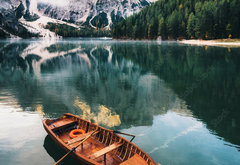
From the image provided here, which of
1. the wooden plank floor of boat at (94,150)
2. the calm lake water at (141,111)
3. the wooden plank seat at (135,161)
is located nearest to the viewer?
the wooden plank seat at (135,161)

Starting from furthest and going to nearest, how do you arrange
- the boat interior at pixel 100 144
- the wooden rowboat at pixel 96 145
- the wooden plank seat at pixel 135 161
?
the boat interior at pixel 100 144
the wooden rowboat at pixel 96 145
the wooden plank seat at pixel 135 161

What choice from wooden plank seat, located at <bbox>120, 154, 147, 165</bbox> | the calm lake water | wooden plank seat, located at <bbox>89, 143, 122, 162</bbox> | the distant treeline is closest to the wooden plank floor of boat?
wooden plank seat, located at <bbox>89, 143, 122, 162</bbox>

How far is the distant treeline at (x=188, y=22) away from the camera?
110 metres

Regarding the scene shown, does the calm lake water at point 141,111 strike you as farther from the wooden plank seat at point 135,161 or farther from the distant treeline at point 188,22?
the distant treeline at point 188,22

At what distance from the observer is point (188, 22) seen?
136375 millimetres

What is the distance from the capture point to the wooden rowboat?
10000mm

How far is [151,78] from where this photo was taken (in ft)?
111

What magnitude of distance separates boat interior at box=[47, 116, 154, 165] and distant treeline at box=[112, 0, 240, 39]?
116 m

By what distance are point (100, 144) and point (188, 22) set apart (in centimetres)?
14258

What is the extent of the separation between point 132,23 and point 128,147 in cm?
19059

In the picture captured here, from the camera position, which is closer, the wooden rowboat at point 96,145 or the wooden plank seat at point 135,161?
the wooden plank seat at point 135,161

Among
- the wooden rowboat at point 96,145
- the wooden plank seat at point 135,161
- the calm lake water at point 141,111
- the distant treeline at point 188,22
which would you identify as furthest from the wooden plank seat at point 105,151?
the distant treeline at point 188,22

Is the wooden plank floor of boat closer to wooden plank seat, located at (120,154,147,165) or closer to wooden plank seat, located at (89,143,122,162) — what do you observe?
wooden plank seat, located at (89,143,122,162)

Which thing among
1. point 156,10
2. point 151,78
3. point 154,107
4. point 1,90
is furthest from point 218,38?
point 1,90
